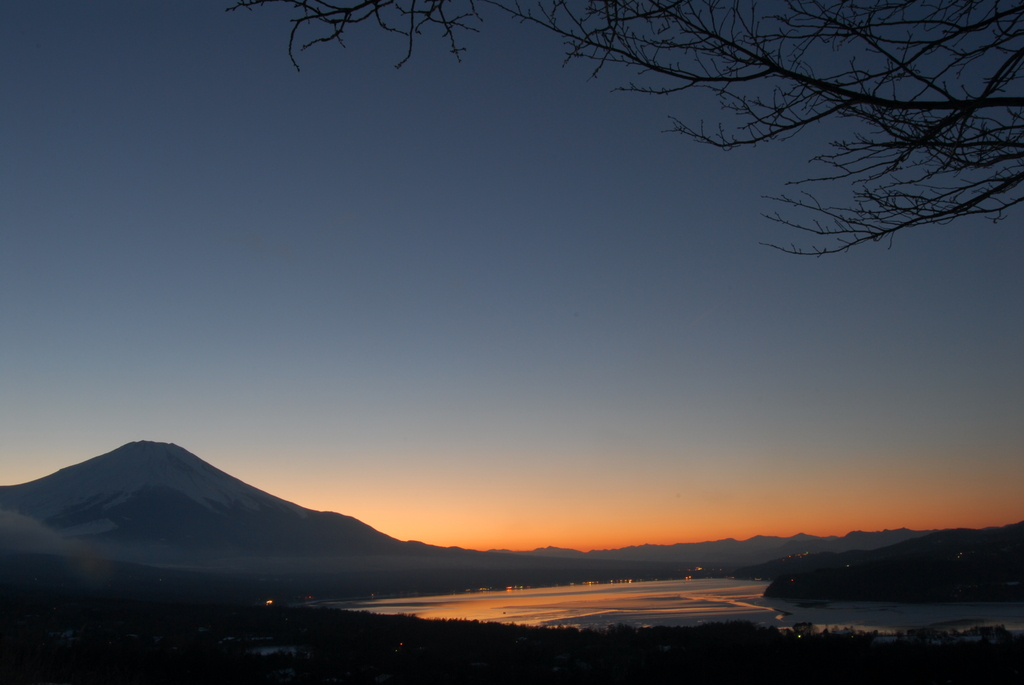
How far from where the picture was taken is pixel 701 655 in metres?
28.0

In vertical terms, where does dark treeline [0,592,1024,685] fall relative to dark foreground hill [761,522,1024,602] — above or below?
above

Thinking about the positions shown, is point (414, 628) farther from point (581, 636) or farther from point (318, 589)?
point (318, 589)

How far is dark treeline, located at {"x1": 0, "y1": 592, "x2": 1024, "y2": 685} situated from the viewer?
70.2 feet

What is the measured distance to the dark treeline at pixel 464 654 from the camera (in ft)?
70.2

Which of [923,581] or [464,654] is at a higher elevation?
[464,654]

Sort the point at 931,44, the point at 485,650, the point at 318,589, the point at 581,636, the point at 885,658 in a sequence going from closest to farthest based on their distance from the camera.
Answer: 1. the point at 931,44
2. the point at 885,658
3. the point at 485,650
4. the point at 581,636
5. the point at 318,589

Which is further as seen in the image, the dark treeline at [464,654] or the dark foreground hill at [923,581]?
the dark foreground hill at [923,581]

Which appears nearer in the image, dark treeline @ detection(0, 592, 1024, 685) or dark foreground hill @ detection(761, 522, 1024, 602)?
dark treeline @ detection(0, 592, 1024, 685)

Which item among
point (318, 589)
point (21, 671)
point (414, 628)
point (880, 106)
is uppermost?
point (880, 106)

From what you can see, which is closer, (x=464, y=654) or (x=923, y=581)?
(x=464, y=654)

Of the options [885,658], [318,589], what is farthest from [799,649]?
[318,589]

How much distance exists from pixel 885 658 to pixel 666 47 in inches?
1185

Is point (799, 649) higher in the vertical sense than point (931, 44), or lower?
lower

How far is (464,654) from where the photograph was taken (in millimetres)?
32969
